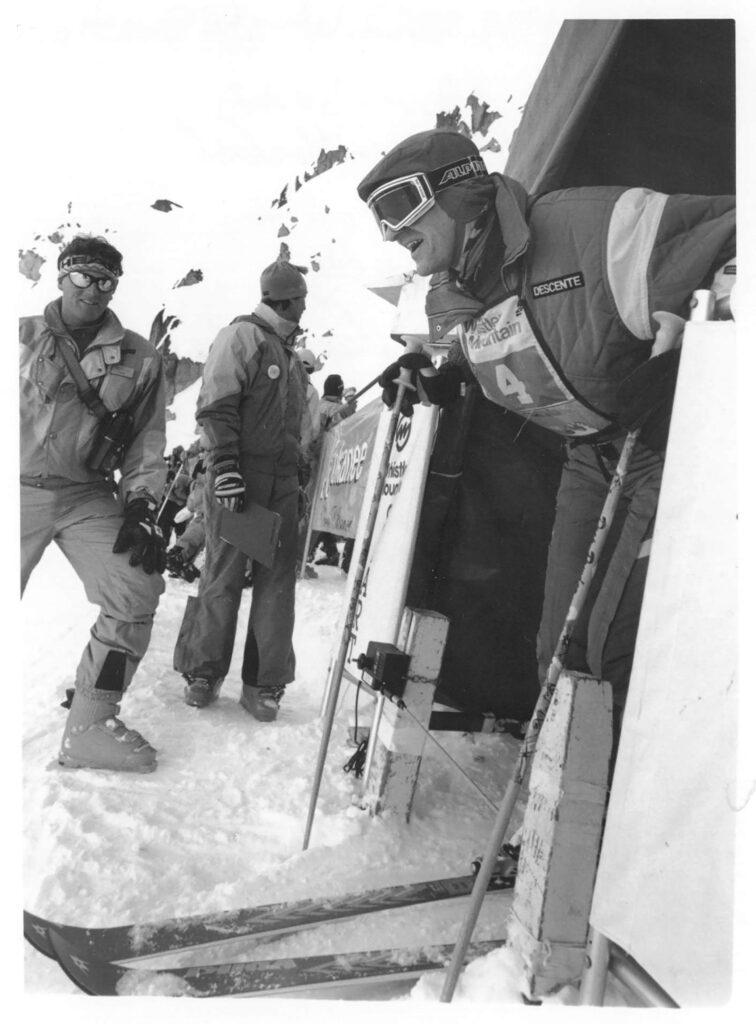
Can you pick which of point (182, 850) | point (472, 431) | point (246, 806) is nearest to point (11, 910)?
point (182, 850)

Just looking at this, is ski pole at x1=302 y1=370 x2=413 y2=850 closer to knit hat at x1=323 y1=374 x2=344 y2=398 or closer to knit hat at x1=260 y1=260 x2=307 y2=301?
knit hat at x1=260 y1=260 x2=307 y2=301

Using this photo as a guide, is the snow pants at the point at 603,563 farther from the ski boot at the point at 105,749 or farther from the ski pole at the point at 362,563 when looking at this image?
the ski boot at the point at 105,749

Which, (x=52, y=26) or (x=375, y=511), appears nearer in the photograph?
(x=52, y=26)

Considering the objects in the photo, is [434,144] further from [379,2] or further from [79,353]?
[79,353]

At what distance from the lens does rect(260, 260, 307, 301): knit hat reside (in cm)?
240

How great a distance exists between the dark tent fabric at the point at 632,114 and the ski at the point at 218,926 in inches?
78.8

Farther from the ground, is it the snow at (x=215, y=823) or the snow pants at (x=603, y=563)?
the snow pants at (x=603, y=563)

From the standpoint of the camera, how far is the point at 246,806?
197 centimetres

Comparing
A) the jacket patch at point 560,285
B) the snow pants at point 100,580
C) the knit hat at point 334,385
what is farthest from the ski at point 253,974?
the knit hat at point 334,385

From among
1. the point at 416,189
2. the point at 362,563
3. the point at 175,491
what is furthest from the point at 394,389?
the point at 175,491

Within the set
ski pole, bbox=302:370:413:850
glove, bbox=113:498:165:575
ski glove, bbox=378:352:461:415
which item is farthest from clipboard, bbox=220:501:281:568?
ski glove, bbox=378:352:461:415

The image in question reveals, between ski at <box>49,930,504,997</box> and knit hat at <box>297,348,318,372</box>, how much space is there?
2041 millimetres

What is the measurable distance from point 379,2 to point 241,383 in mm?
1343

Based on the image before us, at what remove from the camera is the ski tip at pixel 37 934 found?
1361mm
